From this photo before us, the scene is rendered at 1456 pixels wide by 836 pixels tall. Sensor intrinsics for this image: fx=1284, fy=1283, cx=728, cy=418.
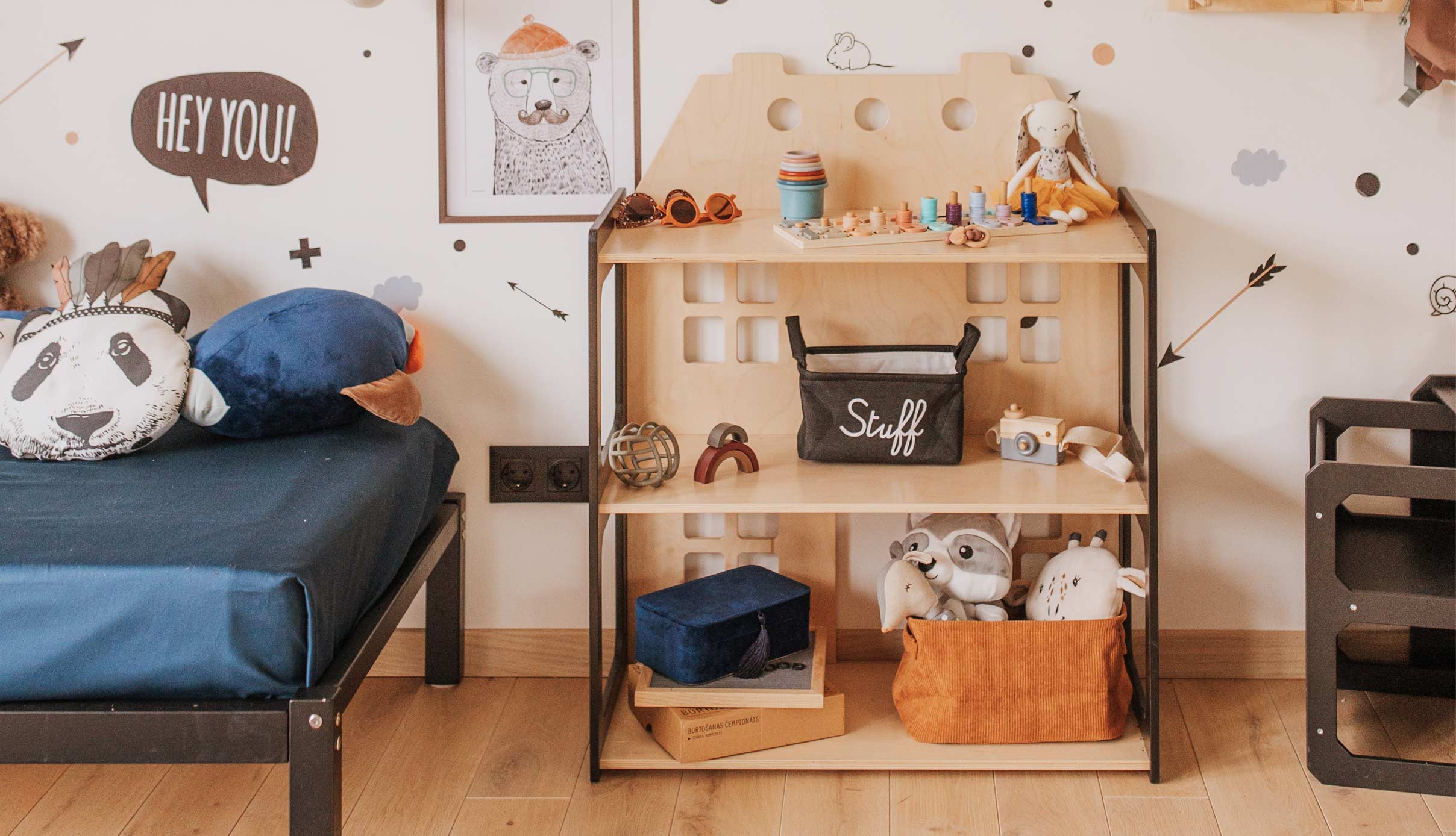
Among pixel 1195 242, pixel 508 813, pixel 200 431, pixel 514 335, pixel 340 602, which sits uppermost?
pixel 1195 242

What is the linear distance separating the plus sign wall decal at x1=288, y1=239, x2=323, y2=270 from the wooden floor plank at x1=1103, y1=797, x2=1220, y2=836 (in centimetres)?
142

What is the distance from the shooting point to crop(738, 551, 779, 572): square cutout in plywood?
208 cm

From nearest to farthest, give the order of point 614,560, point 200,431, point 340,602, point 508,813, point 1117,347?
point 340,602 < point 508,813 < point 200,431 < point 1117,347 < point 614,560

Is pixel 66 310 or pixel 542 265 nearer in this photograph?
pixel 66 310

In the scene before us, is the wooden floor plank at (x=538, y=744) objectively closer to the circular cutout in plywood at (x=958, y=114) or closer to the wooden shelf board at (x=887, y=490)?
the wooden shelf board at (x=887, y=490)

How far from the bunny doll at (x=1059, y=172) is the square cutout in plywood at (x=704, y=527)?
0.69 meters

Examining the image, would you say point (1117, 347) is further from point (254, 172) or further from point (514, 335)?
point (254, 172)

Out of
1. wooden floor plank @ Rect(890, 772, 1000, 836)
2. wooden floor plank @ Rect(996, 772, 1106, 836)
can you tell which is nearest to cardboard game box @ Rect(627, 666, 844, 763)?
wooden floor plank @ Rect(890, 772, 1000, 836)

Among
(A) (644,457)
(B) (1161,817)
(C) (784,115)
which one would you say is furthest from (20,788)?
(B) (1161,817)

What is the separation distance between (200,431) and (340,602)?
545 millimetres

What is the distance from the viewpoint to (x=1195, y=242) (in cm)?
195

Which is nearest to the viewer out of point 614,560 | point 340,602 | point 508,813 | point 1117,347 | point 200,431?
point 340,602

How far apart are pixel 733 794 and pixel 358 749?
0.58 meters

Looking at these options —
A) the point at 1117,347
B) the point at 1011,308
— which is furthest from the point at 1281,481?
the point at 1011,308
